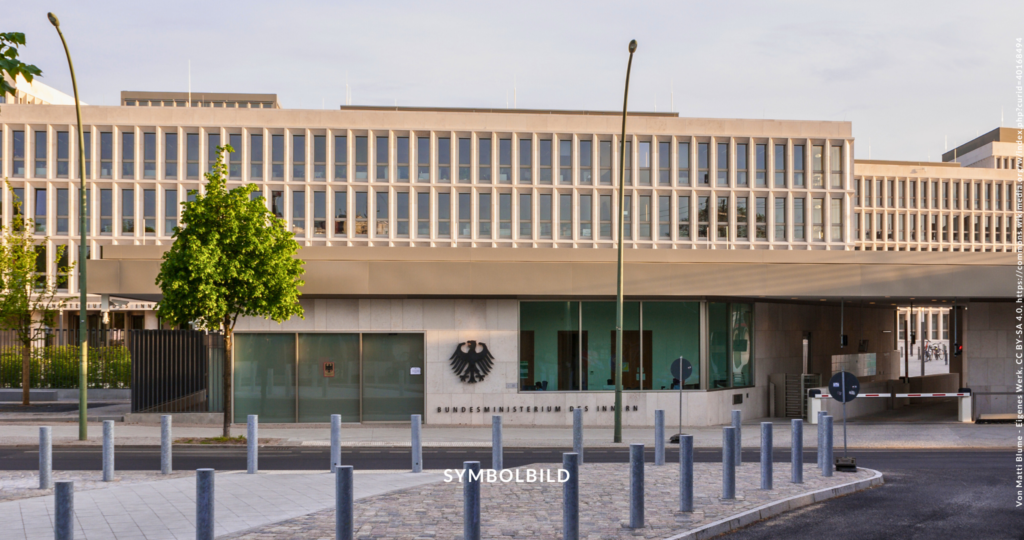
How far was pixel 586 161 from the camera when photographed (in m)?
51.2

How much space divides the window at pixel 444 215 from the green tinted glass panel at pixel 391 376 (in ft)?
86.4

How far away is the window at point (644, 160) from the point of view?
51.5 metres

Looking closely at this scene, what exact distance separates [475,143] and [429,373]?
28052mm

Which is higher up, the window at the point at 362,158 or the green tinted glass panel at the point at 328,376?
the window at the point at 362,158

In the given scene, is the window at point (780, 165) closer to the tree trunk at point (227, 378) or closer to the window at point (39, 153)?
the tree trunk at point (227, 378)

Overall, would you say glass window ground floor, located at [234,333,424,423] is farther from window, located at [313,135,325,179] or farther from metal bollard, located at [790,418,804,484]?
window, located at [313,135,325,179]

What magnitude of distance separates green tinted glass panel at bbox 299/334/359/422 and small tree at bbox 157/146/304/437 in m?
3.61

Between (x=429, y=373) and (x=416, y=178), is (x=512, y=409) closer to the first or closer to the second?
(x=429, y=373)

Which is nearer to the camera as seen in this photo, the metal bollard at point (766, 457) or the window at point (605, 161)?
the metal bollard at point (766, 457)

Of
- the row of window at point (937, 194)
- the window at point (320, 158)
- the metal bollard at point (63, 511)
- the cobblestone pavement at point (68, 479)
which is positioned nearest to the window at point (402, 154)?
the window at point (320, 158)

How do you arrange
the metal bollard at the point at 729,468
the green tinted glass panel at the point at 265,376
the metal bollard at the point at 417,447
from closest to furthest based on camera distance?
the metal bollard at the point at 729,468 → the metal bollard at the point at 417,447 → the green tinted glass panel at the point at 265,376

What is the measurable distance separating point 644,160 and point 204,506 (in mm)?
45685

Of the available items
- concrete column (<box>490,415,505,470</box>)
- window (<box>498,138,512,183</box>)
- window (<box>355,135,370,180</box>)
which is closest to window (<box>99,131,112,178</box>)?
window (<box>355,135,370,180</box>)

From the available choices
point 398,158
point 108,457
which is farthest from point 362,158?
point 108,457
